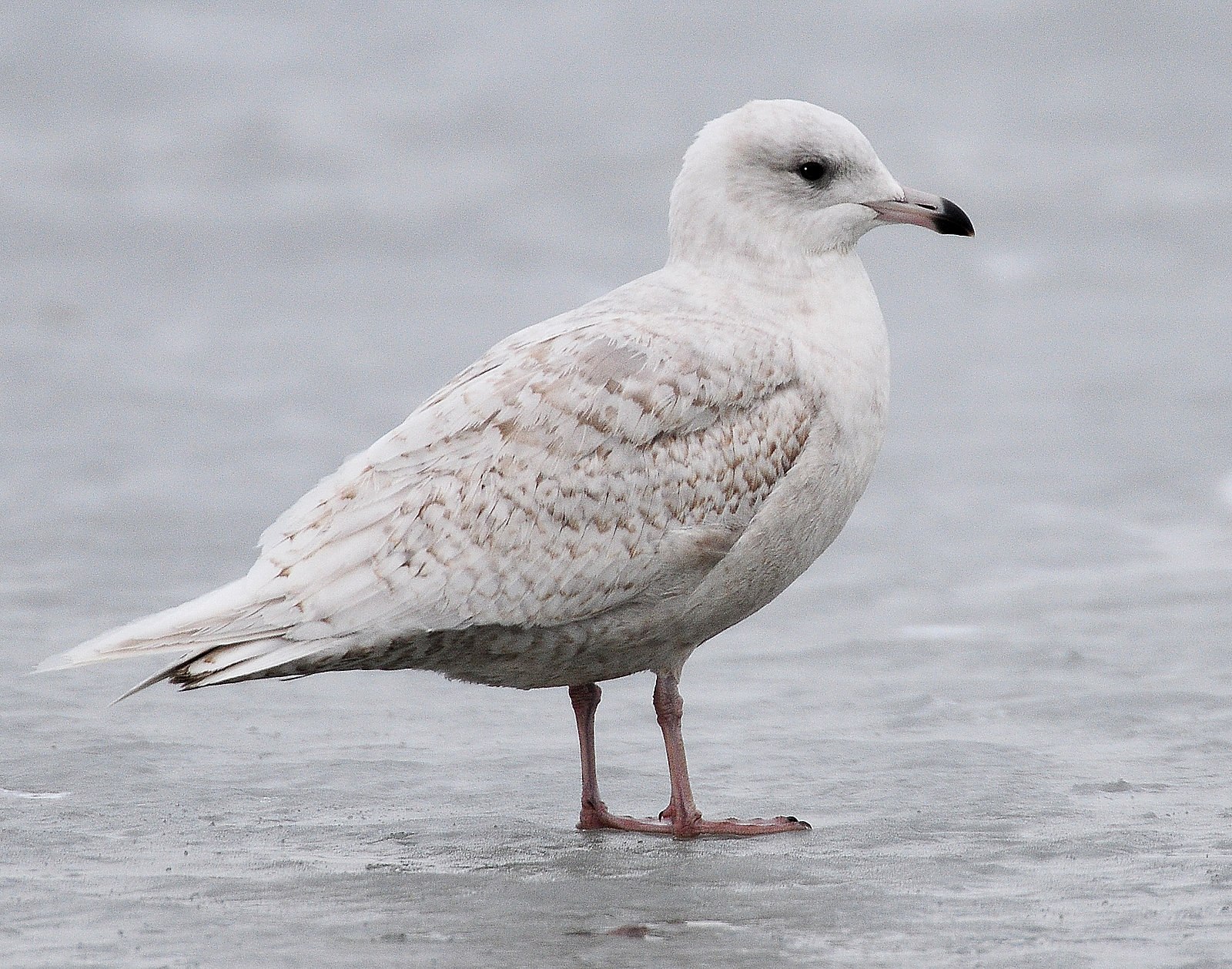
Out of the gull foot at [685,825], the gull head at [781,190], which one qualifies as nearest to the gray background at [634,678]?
the gull foot at [685,825]

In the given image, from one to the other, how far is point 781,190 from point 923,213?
0.48 metres

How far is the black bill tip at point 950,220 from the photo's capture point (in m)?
6.93

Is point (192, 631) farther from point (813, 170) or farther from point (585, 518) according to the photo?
point (813, 170)

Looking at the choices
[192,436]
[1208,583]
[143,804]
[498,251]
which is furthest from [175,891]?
[498,251]

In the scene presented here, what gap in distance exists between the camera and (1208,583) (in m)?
9.41

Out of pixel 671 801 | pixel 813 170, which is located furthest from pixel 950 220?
pixel 671 801

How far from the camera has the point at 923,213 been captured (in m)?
6.90

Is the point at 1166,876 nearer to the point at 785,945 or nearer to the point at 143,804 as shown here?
the point at 785,945

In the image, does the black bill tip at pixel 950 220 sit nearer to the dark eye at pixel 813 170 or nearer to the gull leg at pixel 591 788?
the dark eye at pixel 813 170

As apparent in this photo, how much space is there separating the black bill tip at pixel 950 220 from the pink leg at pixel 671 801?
171cm

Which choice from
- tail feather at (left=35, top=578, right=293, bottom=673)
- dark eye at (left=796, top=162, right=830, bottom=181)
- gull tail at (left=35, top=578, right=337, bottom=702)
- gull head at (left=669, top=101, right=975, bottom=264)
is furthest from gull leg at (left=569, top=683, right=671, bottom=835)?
dark eye at (left=796, top=162, right=830, bottom=181)

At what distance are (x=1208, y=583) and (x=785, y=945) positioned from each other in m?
4.94

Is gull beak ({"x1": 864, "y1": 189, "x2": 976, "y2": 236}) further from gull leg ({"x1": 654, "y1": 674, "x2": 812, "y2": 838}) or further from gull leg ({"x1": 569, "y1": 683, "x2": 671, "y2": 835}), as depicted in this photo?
gull leg ({"x1": 569, "y1": 683, "x2": 671, "y2": 835})

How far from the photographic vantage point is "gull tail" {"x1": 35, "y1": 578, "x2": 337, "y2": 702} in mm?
5801
